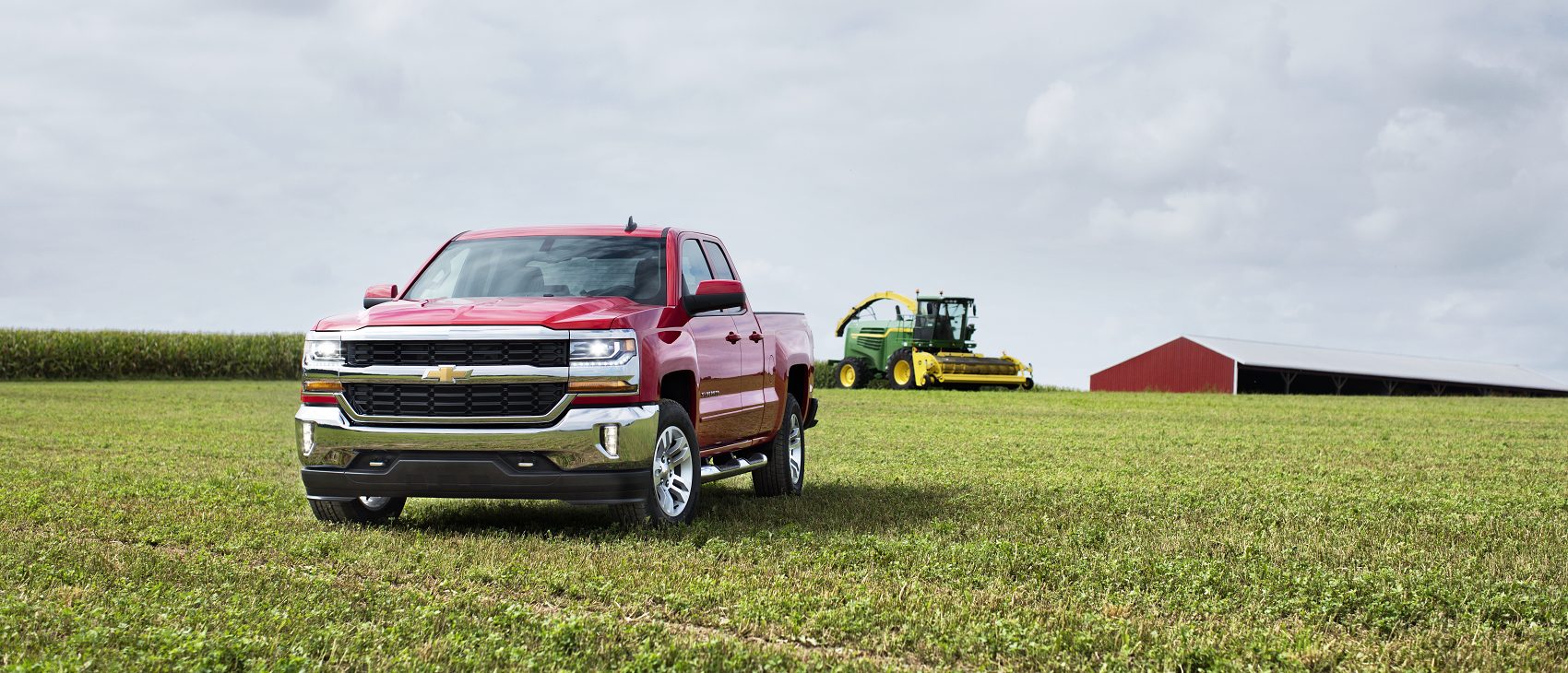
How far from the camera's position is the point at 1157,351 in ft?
178

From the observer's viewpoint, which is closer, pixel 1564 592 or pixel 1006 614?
pixel 1006 614

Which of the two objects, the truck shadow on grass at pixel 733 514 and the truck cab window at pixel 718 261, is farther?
the truck cab window at pixel 718 261

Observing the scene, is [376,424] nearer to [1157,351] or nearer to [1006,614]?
[1006,614]

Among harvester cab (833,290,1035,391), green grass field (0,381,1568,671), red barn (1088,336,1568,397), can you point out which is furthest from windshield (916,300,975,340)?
green grass field (0,381,1568,671)

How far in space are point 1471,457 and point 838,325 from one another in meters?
30.1

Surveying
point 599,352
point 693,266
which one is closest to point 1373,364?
point 693,266

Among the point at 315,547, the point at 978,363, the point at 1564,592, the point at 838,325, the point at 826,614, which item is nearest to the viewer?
the point at 826,614

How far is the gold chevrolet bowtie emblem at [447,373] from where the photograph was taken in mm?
7277

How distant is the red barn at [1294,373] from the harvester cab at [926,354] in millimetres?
16213

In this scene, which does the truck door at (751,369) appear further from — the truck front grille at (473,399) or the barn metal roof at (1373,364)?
the barn metal roof at (1373,364)

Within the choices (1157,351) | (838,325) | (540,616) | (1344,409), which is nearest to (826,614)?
(540,616)

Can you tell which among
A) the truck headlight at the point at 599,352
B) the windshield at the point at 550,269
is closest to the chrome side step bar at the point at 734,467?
the windshield at the point at 550,269

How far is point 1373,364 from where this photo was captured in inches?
2234

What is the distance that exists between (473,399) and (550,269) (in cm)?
164
